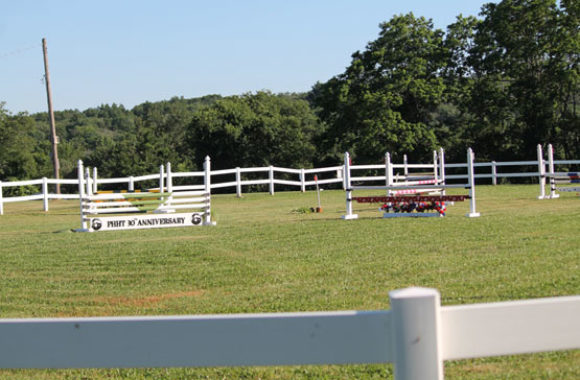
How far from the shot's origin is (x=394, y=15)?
130ft

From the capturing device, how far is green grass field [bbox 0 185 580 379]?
18.1ft

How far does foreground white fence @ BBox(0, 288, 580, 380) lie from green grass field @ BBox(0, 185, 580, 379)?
2.64 metres

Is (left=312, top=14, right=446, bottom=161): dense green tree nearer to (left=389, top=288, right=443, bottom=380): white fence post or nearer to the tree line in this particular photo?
the tree line

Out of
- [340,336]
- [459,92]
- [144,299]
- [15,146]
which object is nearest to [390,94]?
[459,92]

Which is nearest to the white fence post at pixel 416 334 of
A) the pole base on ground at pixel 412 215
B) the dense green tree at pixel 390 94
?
the pole base on ground at pixel 412 215

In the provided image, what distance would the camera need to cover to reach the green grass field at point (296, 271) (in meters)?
5.52

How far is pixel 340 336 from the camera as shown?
2.37 m

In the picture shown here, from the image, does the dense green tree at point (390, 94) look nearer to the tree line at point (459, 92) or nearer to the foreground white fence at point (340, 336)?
the tree line at point (459, 92)

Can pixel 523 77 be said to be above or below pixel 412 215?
above

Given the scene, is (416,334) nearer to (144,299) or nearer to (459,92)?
(144,299)

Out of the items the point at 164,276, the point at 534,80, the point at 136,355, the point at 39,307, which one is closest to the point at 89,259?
the point at 164,276

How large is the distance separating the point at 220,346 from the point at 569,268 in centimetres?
699

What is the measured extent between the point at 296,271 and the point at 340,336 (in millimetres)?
7258

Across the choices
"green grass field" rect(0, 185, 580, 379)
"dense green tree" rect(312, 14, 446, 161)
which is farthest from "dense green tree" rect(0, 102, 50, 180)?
"green grass field" rect(0, 185, 580, 379)
